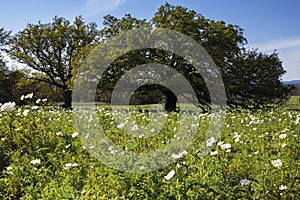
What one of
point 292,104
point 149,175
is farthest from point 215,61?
point 149,175

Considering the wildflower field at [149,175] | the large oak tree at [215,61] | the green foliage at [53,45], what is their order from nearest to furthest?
the wildflower field at [149,175] → the large oak tree at [215,61] → the green foliage at [53,45]

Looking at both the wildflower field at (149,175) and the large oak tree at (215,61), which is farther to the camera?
the large oak tree at (215,61)

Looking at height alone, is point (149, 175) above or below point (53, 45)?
below

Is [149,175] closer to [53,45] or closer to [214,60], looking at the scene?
[214,60]

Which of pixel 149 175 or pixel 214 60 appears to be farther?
pixel 214 60

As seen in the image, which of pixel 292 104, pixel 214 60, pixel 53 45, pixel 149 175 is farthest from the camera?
pixel 53 45

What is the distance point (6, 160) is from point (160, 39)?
1120 cm

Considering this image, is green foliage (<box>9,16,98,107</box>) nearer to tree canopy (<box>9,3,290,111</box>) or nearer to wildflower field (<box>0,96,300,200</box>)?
tree canopy (<box>9,3,290,111</box>)

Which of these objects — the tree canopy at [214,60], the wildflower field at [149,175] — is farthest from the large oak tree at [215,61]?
the wildflower field at [149,175]

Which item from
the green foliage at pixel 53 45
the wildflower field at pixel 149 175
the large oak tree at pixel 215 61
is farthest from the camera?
the green foliage at pixel 53 45

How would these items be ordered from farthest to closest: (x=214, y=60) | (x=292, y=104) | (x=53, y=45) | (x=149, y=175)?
1. (x=53, y=45)
2. (x=292, y=104)
3. (x=214, y=60)
4. (x=149, y=175)

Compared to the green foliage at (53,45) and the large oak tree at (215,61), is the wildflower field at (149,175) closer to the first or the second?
the large oak tree at (215,61)

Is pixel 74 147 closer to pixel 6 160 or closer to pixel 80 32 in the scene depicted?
pixel 6 160

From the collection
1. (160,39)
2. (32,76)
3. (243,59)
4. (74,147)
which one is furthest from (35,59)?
(74,147)
